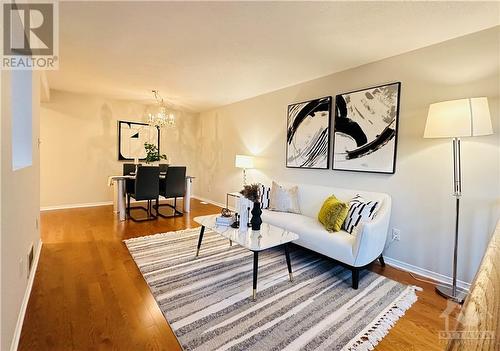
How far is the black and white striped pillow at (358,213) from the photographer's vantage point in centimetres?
255

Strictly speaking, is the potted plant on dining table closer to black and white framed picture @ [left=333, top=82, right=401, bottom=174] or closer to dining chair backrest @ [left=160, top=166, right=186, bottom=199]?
black and white framed picture @ [left=333, top=82, right=401, bottom=174]

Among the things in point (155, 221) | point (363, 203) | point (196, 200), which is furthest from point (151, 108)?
point (363, 203)

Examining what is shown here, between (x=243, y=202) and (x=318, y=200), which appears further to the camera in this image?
(x=318, y=200)

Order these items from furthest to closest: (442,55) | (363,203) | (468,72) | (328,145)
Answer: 1. (328,145)
2. (363,203)
3. (442,55)
4. (468,72)

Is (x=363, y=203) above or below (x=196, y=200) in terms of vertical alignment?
above

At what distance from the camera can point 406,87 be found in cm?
270

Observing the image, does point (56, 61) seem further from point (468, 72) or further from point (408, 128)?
point (468, 72)

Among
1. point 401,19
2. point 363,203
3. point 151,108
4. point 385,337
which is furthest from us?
point 151,108

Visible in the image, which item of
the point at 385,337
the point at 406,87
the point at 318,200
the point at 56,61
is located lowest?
the point at 385,337

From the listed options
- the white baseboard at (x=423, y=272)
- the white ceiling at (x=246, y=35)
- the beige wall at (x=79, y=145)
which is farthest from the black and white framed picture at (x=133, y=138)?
the white baseboard at (x=423, y=272)

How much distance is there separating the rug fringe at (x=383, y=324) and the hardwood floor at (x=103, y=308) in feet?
0.12

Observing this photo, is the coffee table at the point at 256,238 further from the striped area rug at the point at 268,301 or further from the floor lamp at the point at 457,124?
the floor lamp at the point at 457,124

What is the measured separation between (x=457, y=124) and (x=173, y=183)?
4.15 meters

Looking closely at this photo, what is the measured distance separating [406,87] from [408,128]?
45 centimetres
